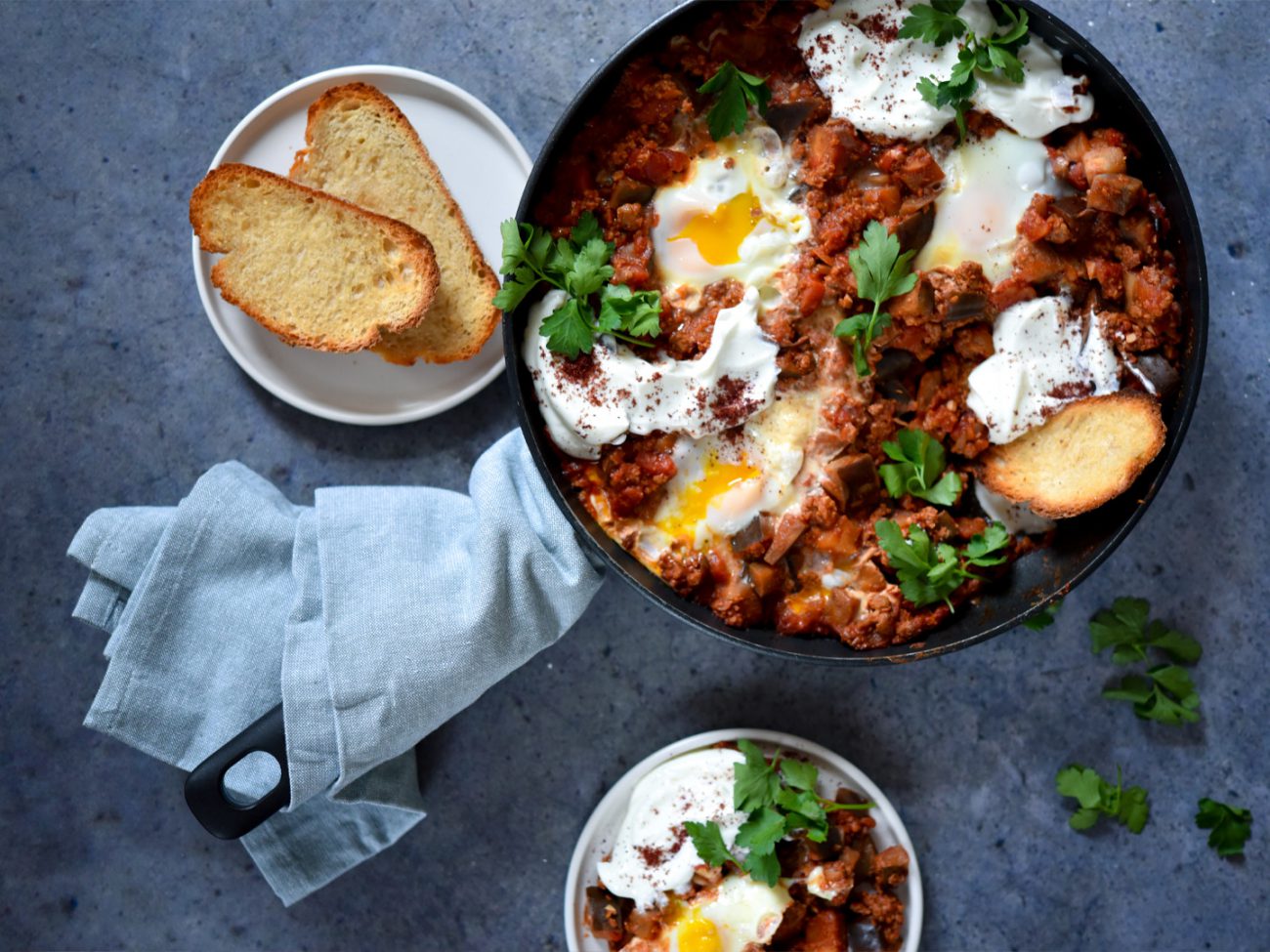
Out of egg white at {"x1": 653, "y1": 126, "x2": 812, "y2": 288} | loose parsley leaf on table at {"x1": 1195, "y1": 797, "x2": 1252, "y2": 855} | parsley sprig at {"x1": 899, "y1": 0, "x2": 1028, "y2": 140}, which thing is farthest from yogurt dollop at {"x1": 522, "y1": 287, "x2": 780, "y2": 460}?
loose parsley leaf on table at {"x1": 1195, "y1": 797, "x2": 1252, "y2": 855}

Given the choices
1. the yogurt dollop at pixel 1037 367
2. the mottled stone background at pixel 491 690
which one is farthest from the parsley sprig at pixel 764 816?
the yogurt dollop at pixel 1037 367

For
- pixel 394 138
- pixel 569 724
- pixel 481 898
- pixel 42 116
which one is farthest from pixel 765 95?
pixel 481 898

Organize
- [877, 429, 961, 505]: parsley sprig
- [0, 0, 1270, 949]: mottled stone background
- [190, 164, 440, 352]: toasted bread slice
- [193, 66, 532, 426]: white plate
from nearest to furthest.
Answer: [877, 429, 961, 505]: parsley sprig → [190, 164, 440, 352]: toasted bread slice → [193, 66, 532, 426]: white plate → [0, 0, 1270, 949]: mottled stone background

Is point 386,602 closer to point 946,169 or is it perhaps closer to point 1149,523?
point 946,169

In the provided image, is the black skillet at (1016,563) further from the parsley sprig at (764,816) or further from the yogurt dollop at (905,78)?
the parsley sprig at (764,816)

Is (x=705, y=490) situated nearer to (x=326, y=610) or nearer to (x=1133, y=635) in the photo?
(x=326, y=610)

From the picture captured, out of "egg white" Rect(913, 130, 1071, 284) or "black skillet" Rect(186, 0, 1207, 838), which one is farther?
"egg white" Rect(913, 130, 1071, 284)

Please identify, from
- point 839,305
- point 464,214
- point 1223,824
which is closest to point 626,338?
point 839,305

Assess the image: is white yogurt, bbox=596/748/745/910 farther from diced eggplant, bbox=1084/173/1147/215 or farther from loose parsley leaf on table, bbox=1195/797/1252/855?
diced eggplant, bbox=1084/173/1147/215
